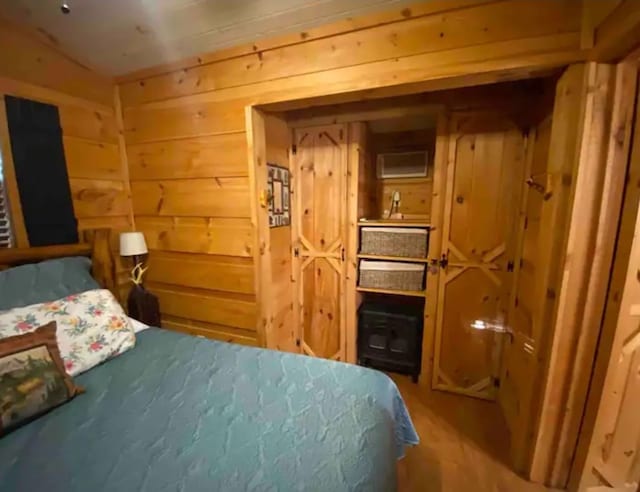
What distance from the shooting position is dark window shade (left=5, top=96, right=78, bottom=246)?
1.64m

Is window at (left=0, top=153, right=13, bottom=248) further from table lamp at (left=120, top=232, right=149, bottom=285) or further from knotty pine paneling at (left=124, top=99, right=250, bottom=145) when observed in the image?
knotty pine paneling at (left=124, top=99, right=250, bottom=145)

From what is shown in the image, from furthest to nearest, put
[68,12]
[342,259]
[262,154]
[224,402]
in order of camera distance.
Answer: [342,259]
[262,154]
[68,12]
[224,402]

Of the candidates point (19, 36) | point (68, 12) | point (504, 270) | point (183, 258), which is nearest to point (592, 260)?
point (504, 270)

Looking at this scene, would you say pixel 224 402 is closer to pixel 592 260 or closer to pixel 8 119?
pixel 592 260

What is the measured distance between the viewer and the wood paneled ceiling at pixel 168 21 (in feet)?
4.74

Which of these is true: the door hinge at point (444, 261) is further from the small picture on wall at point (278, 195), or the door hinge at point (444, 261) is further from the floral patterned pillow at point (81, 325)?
the floral patterned pillow at point (81, 325)

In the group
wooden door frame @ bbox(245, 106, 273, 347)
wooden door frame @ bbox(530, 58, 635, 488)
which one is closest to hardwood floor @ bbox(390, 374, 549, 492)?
wooden door frame @ bbox(530, 58, 635, 488)

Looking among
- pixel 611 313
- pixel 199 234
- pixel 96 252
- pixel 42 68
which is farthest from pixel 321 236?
pixel 42 68

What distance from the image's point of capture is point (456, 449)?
1746mm

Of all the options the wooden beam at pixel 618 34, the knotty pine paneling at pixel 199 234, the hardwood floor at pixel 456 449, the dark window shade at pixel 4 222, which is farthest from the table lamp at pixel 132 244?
the wooden beam at pixel 618 34

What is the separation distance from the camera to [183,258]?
2.18 m

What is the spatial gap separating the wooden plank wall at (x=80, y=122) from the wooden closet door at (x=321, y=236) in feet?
4.42

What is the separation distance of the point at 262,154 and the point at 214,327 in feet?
4.35

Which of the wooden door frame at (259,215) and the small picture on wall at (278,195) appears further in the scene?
the small picture on wall at (278,195)
